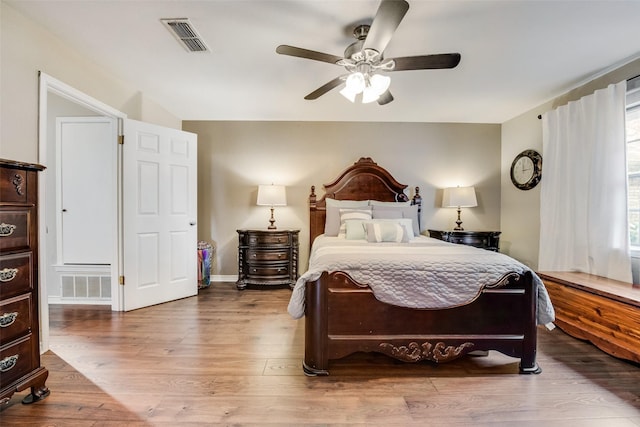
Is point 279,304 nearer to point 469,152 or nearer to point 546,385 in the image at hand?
point 546,385

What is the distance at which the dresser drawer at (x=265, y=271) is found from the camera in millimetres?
3848

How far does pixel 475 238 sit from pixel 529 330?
213cm

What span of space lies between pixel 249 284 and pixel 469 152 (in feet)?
11.9

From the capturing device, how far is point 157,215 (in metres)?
3.29

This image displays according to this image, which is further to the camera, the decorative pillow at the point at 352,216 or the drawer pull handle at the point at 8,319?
the decorative pillow at the point at 352,216

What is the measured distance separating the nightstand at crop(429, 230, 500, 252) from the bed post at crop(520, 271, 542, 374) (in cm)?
192

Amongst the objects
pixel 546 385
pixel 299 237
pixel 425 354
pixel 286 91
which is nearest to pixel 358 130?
pixel 286 91

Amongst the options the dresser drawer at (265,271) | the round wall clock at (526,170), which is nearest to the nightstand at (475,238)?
the round wall clock at (526,170)

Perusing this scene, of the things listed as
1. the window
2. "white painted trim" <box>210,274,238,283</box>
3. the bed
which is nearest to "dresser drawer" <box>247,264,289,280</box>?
Result: "white painted trim" <box>210,274,238,283</box>

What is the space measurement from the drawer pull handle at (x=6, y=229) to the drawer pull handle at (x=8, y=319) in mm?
385

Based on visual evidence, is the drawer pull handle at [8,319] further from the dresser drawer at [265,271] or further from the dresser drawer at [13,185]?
the dresser drawer at [265,271]

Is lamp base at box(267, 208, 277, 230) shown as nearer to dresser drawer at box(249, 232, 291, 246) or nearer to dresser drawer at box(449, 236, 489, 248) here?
dresser drawer at box(249, 232, 291, 246)

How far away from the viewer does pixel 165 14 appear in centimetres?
196

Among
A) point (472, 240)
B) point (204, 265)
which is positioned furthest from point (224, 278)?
point (472, 240)
